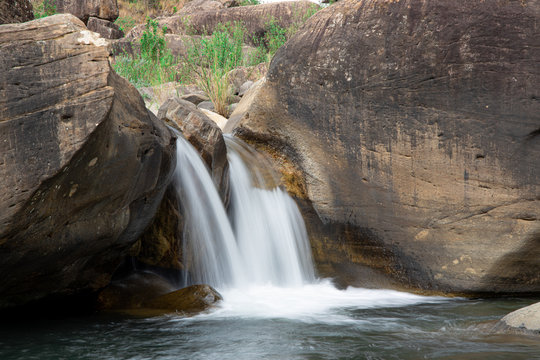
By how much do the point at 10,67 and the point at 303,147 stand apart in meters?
3.28

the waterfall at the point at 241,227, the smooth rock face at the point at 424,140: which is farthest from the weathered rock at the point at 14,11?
the smooth rock face at the point at 424,140

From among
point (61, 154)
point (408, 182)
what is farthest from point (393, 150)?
point (61, 154)

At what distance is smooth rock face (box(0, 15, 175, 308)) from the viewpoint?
312 cm

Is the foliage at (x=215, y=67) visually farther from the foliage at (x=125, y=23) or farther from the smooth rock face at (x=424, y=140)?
the foliage at (x=125, y=23)

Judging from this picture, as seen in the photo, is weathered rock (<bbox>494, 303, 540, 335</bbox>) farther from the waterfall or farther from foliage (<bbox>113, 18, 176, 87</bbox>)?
→ foliage (<bbox>113, 18, 176, 87</bbox>)

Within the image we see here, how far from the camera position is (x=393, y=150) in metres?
5.38

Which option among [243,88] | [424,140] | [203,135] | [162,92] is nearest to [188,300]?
[203,135]

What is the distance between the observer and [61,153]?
125 inches

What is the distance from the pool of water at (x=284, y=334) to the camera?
309 centimetres

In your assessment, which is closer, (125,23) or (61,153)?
(61,153)

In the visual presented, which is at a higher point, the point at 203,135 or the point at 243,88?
the point at 243,88

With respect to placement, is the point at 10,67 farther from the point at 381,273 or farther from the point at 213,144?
the point at 381,273

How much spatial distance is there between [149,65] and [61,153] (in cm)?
724

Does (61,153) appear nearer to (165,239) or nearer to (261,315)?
(165,239)
